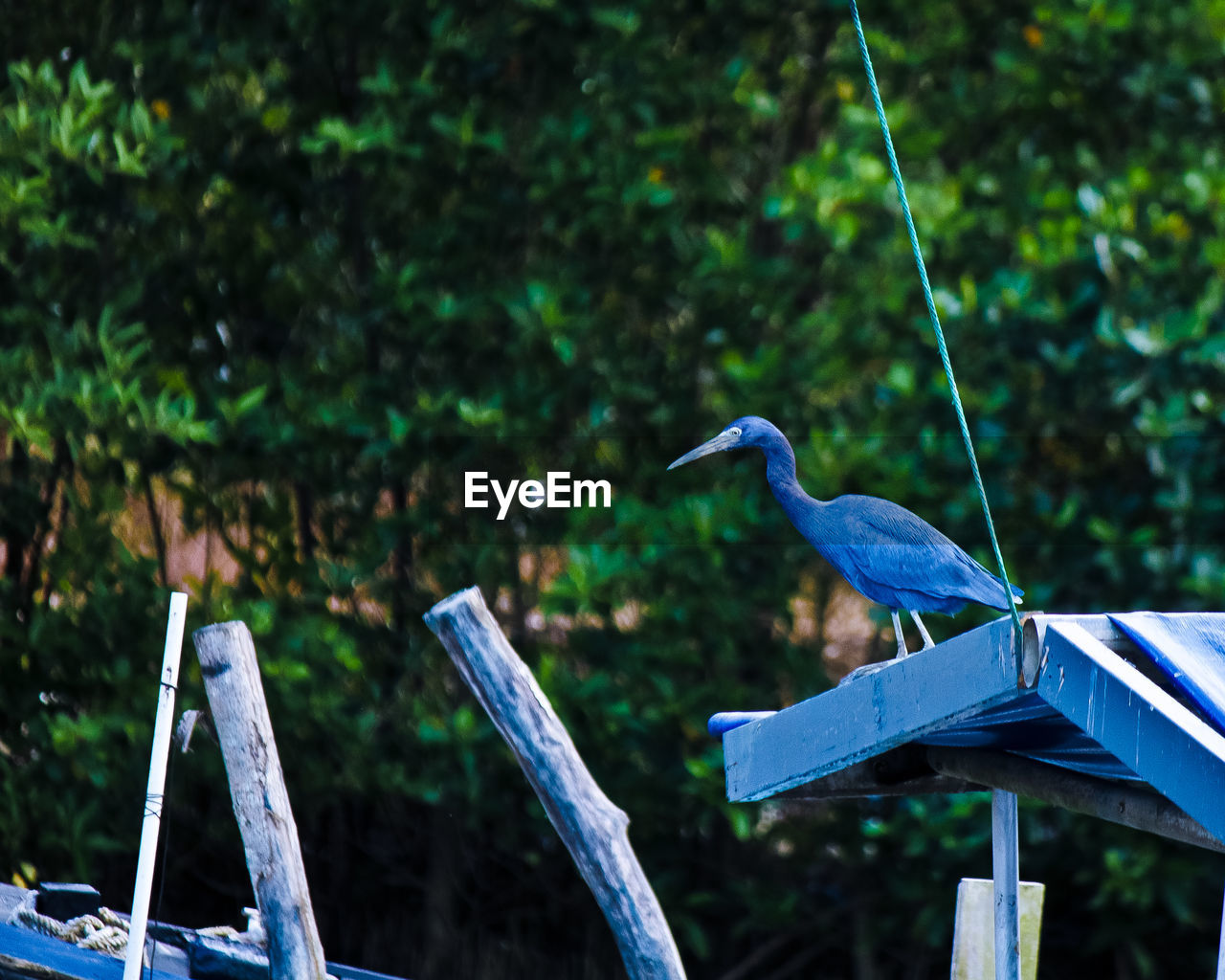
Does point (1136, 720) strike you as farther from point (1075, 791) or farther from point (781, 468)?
point (781, 468)

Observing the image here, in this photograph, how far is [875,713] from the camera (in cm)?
251

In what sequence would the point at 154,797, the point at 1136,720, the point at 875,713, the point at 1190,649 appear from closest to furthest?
the point at 1136,720
the point at 1190,649
the point at 875,713
the point at 154,797

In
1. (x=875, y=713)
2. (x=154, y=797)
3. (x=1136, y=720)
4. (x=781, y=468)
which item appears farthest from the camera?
(x=154, y=797)

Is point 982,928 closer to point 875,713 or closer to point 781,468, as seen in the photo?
point 781,468

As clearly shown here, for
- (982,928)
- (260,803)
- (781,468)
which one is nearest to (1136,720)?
(781,468)

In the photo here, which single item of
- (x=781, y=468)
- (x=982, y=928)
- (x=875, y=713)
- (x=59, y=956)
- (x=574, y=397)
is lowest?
(x=59, y=956)

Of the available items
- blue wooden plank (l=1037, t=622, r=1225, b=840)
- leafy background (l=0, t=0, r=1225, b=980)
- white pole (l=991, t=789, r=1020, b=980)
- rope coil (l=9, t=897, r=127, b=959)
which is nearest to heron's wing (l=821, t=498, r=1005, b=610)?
white pole (l=991, t=789, r=1020, b=980)

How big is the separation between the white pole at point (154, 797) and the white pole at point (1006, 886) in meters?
2.00

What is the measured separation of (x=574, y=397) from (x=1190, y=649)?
4178 mm

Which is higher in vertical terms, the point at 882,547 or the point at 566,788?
the point at 882,547

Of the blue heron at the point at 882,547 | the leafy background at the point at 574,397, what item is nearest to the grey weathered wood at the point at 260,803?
the leafy background at the point at 574,397

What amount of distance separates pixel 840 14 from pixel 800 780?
169 inches

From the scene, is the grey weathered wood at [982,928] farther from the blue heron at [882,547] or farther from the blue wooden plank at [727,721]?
the blue heron at [882,547]

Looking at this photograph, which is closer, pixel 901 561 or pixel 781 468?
pixel 901 561
